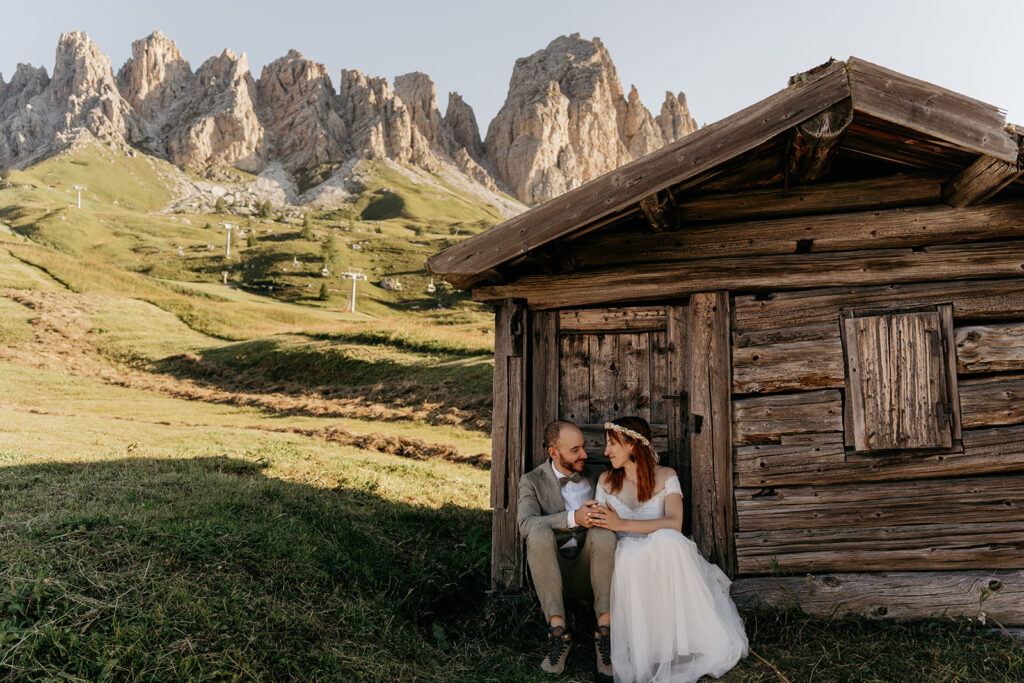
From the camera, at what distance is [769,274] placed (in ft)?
18.0

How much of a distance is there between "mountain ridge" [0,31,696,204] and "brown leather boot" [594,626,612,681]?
152m

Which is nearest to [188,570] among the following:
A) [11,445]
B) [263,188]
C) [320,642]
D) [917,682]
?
[320,642]

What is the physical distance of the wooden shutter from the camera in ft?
16.8

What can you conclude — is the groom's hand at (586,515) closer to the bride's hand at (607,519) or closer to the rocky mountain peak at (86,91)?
the bride's hand at (607,519)

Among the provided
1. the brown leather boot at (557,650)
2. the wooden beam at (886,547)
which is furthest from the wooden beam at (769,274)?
the brown leather boot at (557,650)

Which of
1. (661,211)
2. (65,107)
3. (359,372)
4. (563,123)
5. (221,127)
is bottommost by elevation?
(359,372)

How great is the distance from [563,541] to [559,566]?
0.97 feet

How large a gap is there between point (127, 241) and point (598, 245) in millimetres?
97159

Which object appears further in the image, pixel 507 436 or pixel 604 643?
pixel 507 436

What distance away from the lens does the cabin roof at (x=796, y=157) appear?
4273 mm

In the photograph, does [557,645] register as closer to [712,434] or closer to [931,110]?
[712,434]

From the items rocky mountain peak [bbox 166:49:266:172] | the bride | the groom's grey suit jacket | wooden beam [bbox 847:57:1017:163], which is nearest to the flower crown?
the bride

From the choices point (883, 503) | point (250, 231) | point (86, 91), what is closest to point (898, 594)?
point (883, 503)

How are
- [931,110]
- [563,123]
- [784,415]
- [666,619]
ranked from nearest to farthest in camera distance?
1. [931,110]
2. [666,619]
3. [784,415]
4. [563,123]
